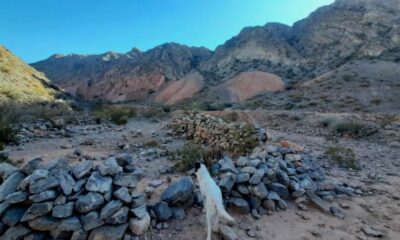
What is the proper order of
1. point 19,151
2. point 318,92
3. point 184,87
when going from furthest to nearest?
point 184,87 → point 318,92 → point 19,151

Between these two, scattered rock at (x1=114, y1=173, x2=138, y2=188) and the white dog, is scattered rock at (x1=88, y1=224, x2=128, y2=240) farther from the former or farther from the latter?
the white dog

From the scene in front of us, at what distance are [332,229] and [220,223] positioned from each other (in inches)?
62.8

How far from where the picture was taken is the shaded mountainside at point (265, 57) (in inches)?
1344

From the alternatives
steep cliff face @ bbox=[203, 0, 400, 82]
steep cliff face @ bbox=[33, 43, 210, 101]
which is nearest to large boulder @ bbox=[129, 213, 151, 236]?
steep cliff face @ bbox=[203, 0, 400, 82]

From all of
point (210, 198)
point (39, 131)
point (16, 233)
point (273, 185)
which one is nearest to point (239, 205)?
point (273, 185)

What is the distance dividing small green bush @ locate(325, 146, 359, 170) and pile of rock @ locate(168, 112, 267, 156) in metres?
1.79

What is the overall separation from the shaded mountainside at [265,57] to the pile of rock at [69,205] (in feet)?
94.3

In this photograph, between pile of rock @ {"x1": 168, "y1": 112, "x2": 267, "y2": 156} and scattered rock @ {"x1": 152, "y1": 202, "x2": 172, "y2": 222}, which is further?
pile of rock @ {"x1": 168, "y1": 112, "x2": 267, "y2": 156}

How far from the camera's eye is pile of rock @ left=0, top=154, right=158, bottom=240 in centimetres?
295

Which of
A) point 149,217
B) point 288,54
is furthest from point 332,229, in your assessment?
point 288,54

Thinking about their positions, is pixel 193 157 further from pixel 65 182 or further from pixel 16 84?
pixel 16 84

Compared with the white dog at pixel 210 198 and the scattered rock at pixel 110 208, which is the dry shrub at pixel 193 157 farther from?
the scattered rock at pixel 110 208

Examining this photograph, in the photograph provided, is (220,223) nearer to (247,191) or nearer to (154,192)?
(247,191)

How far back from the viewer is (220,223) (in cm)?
346
